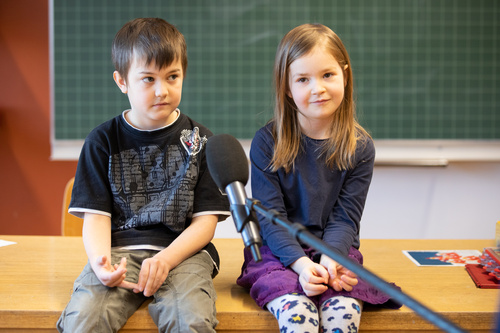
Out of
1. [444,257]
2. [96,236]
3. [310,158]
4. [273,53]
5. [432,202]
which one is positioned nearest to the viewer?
[96,236]

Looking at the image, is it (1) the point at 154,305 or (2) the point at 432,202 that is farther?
(2) the point at 432,202

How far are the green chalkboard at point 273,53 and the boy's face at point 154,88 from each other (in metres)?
1.39

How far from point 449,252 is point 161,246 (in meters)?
0.89

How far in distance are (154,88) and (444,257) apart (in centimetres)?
98

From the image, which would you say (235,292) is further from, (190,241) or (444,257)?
(444,257)

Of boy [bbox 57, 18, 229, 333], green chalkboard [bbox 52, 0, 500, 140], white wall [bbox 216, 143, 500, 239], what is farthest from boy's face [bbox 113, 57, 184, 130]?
white wall [bbox 216, 143, 500, 239]

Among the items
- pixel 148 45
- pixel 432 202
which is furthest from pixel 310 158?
pixel 432 202

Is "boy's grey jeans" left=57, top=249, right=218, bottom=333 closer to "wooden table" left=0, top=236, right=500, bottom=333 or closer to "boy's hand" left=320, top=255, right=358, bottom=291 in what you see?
"wooden table" left=0, top=236, right=500, bottom=333

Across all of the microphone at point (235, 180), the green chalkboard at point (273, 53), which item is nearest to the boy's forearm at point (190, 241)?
the microphone at point (235, 180)

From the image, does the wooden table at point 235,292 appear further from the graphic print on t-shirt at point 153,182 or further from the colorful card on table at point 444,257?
the graphic print on t-shirt at point 153,182

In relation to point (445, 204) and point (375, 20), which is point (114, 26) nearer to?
point (375, 20)

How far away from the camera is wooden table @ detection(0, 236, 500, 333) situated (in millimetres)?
1196

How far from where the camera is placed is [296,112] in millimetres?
1484

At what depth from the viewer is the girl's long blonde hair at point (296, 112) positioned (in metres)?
1.39
